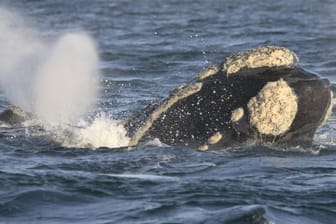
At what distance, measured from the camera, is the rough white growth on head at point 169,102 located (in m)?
9.11

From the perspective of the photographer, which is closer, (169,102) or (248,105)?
(248,105)

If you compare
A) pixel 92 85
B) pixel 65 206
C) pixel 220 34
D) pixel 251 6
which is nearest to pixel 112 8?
pixel 251 6

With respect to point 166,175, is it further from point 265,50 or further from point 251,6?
point 251,6

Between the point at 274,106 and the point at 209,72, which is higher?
the point at 209,72

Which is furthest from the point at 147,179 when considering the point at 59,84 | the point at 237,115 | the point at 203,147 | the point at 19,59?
the point at 19,59

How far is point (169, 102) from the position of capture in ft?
30.2

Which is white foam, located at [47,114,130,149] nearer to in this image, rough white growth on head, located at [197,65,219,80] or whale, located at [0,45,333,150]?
whale, located at [0,45,333,150]

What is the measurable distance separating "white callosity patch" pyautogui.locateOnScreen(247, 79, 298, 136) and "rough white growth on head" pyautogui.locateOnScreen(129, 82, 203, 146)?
593mm

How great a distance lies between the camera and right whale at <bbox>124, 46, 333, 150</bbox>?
8688mm

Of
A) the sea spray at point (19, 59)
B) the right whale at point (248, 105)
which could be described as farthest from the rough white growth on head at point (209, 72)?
the sea spray at point (19, 59)

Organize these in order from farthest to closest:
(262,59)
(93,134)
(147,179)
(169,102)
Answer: (93,134), (169,102), (262,59), (147,179)

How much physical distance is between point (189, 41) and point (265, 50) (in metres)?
13.8

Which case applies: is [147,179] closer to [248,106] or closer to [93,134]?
[248,106]

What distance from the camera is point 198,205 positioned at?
25.1ft
